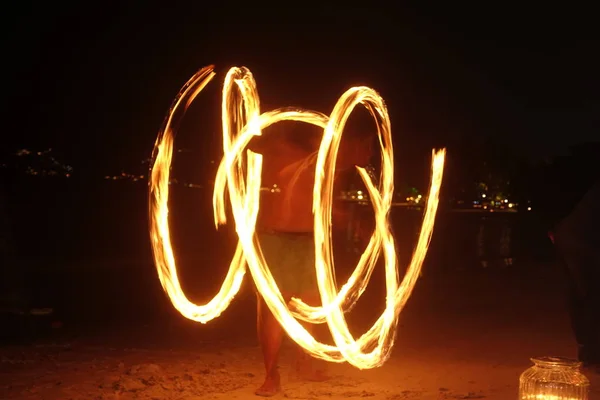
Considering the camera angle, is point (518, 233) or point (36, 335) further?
point (518, 233)

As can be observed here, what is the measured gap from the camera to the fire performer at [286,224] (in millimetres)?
5973

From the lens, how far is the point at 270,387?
579 cm

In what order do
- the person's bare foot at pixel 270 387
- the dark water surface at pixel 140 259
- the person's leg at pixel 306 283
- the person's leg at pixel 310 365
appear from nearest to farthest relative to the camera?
the person's bare foot at pixel 270 387, the person's leg at pixel 306 283, the person's leg at pixel 310 365, the dark water surface at pixel 140 259

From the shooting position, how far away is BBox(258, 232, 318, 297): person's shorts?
602 centimetres

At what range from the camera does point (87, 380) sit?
6.01 metres

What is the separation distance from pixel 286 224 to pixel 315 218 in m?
0.29

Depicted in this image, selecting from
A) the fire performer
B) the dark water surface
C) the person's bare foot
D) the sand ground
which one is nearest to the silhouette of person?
the sand ground

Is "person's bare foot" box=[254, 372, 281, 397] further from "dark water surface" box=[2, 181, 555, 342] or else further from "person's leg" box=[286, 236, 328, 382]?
"dark water surface" box=[2, 181, 555, 342]

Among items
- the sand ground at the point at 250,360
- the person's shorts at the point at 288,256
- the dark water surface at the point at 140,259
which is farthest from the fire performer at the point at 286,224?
the dark water surface at the point at 140,259

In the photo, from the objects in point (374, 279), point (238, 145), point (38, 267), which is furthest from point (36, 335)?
point (38, 267)

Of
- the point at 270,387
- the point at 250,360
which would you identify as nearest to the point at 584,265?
the point at 270,387

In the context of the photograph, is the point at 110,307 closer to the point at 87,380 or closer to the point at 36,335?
the point at 36,335

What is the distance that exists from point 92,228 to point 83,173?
18.8ft

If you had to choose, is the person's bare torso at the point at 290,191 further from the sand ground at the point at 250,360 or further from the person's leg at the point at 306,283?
the sand ground at the point at 250,360
